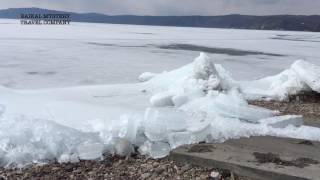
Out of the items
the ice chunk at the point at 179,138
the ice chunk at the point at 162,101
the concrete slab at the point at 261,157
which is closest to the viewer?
the concrete slab at the point at 261,157

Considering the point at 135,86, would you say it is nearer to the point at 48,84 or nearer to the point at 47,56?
the point at 48,84

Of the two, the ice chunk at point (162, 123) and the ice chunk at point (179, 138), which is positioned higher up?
the ice chunk at point (162, 123)

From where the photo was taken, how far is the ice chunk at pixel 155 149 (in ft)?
12.9

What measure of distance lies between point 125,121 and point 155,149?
41 centimetres

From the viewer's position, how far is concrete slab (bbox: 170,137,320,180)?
10.9 ft

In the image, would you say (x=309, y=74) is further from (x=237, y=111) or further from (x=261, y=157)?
(x=261, y=157)

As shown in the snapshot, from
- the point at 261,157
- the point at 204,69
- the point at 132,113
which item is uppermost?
the point at 261,157

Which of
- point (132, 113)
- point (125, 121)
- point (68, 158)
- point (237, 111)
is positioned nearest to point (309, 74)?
point (237, 111)

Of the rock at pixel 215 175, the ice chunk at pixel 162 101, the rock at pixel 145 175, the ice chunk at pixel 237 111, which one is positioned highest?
the rock at pixel 215 175

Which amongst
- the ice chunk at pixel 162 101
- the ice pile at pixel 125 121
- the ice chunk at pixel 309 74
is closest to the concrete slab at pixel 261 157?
the ice pile at pixel 125 121

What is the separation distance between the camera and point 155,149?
4016 millimetres

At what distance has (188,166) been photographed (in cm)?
367

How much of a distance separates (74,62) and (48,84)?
11.5 ft

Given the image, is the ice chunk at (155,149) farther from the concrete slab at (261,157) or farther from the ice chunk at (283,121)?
the ice chunk at (283,121)
